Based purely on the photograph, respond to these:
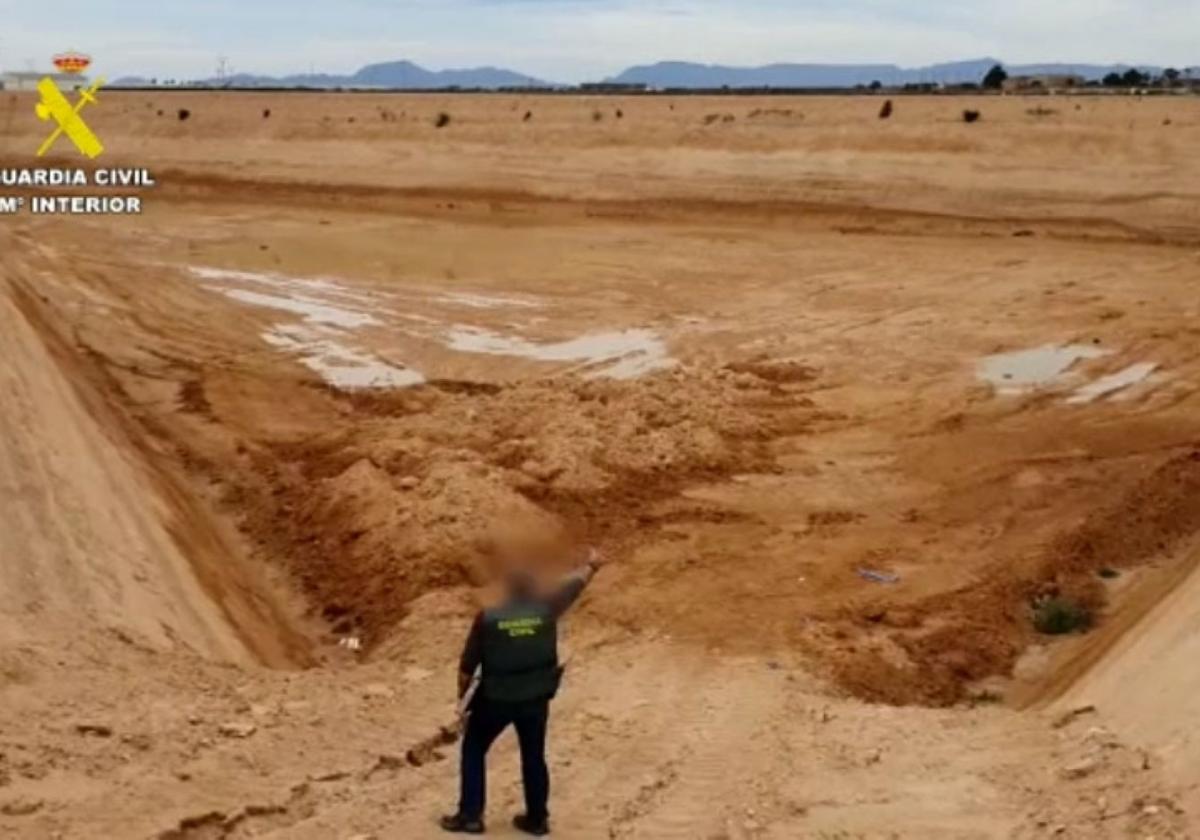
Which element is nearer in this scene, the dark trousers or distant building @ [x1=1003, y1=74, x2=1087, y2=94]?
the dark trousers

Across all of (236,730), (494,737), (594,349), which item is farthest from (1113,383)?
(494,737)

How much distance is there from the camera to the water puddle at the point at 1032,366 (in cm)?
2175

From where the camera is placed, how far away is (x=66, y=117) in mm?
60562

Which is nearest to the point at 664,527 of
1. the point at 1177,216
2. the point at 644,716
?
the point at 644,716

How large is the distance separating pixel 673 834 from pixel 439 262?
25588 millimetres

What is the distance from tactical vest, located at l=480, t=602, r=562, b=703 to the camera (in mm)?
7250

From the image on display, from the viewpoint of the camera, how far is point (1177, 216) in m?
36.0

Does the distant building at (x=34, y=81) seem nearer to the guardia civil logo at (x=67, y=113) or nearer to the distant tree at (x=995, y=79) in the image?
the guardia civil logo at (x=67, y=113)

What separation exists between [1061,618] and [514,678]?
6978mm

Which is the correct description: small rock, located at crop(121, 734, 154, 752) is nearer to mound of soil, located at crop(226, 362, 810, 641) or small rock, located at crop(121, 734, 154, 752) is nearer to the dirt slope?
the dirt slope

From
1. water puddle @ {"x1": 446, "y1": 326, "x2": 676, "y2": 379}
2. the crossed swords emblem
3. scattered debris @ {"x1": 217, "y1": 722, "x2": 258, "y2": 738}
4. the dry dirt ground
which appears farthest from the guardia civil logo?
scattered debris @ {"x1": 217, "y1": 722, "x2": 258, "y2": 738}

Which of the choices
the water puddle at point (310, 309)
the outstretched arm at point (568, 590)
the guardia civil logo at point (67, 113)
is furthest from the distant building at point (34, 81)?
the outstretched arm at point (568, 590)

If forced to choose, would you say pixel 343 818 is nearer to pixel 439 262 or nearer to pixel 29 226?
pixel 439 262

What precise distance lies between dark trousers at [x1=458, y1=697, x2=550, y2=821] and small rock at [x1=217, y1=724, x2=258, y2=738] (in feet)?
5.41
